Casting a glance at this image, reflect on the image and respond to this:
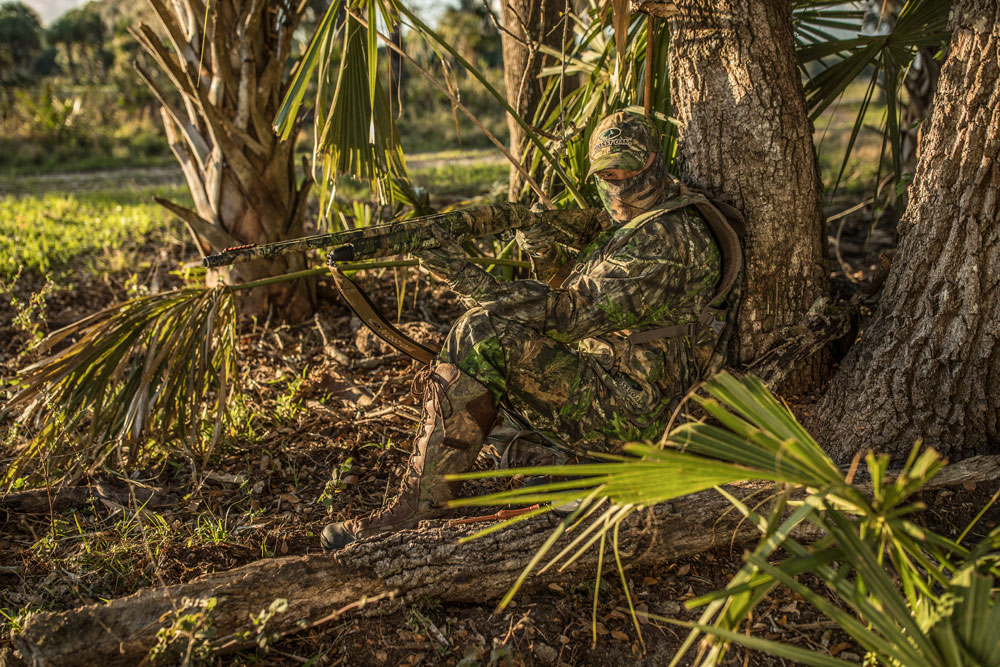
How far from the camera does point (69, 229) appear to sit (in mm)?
5852

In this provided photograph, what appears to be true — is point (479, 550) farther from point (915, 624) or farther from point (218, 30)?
point (218, 30)

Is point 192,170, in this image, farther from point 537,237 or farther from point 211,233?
point 537,237

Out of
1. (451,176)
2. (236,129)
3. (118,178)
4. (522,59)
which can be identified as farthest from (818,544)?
(118,178)

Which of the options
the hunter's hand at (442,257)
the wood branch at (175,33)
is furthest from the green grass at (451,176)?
the hunter's hand at (442,257)

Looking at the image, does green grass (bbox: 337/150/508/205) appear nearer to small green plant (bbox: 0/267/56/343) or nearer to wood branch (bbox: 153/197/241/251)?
wood branch (bbox: 153/197/241/251)

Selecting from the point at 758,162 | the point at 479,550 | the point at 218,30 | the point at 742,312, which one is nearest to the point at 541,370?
the point at 479,550

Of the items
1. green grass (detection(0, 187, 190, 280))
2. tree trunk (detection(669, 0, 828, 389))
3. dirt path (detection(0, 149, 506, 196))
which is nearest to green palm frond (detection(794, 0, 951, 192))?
tree trunk (detection(669, 0, 828, 389))

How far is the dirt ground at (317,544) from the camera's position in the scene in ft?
6.23

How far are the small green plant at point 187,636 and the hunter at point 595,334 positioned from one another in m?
0.49

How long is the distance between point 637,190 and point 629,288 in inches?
14.5

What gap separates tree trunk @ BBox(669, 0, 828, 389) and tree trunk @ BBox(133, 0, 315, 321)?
2.39 meters

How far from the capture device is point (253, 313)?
4.02m

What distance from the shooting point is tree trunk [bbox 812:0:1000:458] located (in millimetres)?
2061

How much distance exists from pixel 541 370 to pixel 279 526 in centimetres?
108
